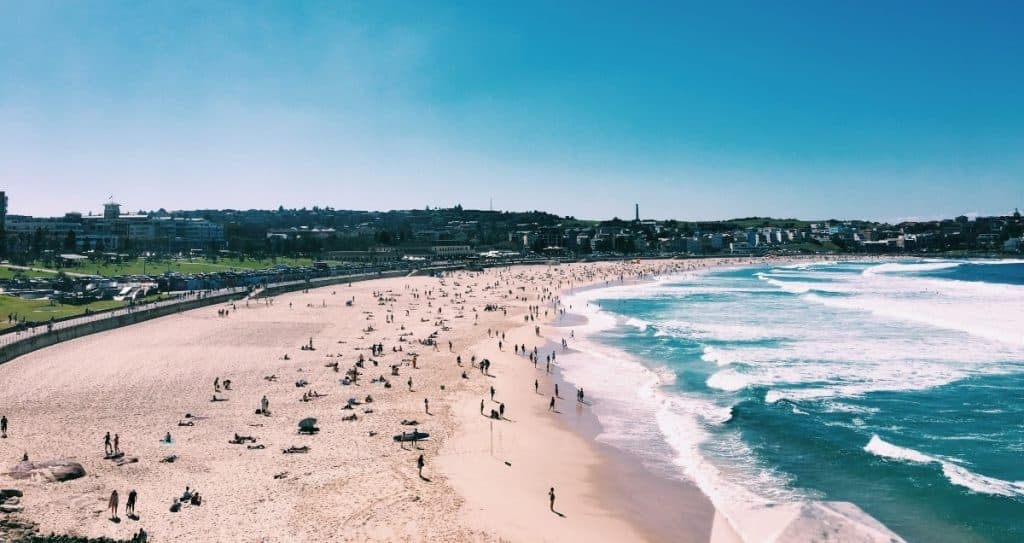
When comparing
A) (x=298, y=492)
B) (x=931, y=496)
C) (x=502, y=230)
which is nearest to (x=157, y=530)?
(x=298, y=492)

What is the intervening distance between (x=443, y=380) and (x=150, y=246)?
105m

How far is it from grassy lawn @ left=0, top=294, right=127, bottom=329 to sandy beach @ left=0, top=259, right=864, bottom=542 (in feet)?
15.7

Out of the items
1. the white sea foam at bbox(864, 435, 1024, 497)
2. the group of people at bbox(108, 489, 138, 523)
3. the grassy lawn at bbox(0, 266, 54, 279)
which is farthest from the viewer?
the grassy lawn at bbox(0, 266, 54, 279)

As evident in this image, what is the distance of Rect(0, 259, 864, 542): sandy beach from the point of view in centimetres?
1466

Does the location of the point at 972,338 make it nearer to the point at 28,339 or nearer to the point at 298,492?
the point at 298,492

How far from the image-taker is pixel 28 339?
31750 mm

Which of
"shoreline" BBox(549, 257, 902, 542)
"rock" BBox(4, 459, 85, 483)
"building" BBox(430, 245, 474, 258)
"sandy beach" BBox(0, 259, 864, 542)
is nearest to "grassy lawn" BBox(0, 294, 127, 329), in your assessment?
"sandy beach" BBox(0, 259, 864, 542)

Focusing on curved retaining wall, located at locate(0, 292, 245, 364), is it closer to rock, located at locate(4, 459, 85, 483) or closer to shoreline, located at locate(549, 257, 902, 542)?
rock, located at locate(4, 459, 85, 483)

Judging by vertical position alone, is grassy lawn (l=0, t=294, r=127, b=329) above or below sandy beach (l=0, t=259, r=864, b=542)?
above

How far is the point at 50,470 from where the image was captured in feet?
53.2

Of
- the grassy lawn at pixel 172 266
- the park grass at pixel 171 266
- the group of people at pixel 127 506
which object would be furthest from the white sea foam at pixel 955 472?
the grassy lawn at pixel 172 266

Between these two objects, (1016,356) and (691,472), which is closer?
(691,472)

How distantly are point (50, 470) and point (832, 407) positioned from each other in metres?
24.0

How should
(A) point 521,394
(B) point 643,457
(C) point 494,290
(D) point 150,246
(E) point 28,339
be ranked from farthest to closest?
(D) point 150,246, (C) point 494,290, (E) point 28,339, (A) point 521,394, (B) point 643,457
